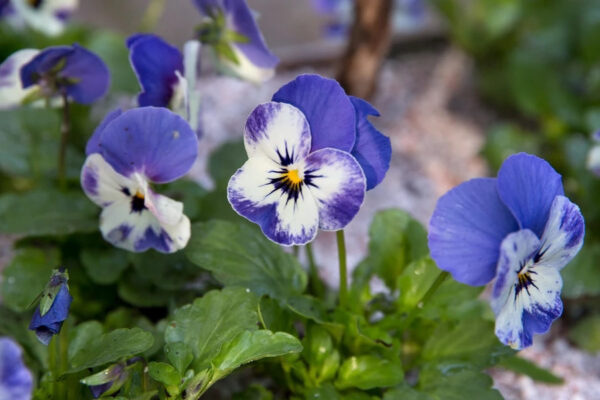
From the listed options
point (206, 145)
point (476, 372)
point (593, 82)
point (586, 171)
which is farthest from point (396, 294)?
point (593, 82)

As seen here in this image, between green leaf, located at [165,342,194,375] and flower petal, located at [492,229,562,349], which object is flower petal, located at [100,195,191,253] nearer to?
green leaf, located at [165,342,194,375]

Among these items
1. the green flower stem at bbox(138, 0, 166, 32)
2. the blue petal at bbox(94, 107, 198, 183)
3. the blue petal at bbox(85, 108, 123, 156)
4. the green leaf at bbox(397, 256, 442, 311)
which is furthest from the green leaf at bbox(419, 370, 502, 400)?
the green flower stem at bbox(138, 0, 166, 32)

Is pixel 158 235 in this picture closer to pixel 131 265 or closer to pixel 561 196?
pixel 131 265

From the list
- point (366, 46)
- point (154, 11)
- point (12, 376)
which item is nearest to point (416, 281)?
point (12, 376)

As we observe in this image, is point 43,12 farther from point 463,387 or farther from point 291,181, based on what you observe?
point 463,387

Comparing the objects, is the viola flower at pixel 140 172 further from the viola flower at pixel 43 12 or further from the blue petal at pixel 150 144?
the viola flower at pixel 43 12
